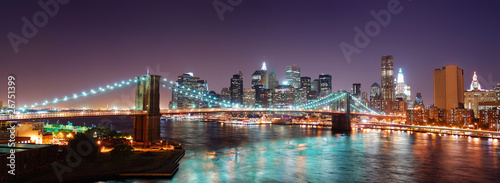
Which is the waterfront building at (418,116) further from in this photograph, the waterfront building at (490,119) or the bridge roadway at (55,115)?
the bridge roadway at (55,115)

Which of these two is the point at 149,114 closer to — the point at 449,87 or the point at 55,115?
the point at 55,115

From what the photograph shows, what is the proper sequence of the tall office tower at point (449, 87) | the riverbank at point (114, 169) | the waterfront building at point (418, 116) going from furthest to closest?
the tall office tower at point (449, 87) → the waterfront building at point (418, 116) → the riverbank at point (114, 169)

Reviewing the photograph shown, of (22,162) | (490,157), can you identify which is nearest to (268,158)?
(22,162)

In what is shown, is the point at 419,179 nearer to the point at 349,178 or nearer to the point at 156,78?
the point at 349,178

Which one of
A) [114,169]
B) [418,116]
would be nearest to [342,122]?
[418,116]

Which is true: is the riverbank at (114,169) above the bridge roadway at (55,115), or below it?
below

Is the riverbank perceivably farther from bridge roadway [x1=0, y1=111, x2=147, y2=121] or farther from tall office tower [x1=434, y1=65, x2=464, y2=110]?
tall office tower [x1=434, y1=65, x2=464, y2=110]

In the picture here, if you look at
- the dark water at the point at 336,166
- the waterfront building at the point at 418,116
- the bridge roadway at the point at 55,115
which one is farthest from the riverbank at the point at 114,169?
the waterfront building at the point at 418,116
